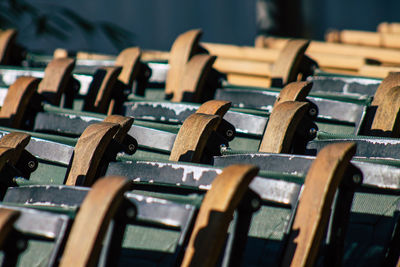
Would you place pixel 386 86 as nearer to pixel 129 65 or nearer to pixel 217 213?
pixel 217 213

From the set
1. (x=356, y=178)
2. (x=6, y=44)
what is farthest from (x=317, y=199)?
(x=6, y=44)

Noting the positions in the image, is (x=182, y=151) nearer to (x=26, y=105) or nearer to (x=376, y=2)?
(x=26, y=105)

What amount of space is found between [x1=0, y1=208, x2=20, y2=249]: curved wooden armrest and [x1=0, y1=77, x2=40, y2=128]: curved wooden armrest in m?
0.49

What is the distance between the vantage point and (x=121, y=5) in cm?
363

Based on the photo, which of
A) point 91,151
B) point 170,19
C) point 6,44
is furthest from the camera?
point 170,19

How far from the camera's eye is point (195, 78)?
1.07m

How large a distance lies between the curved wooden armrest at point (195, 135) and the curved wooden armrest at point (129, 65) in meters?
0.45

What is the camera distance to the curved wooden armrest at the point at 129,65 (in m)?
1.20

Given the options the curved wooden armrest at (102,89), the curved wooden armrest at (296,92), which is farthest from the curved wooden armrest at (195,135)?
the curved wooden armrest at (102,89)

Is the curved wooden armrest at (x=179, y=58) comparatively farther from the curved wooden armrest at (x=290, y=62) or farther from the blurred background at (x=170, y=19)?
the blurred background at (x=170, y=19)

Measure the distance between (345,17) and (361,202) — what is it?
3.91 metres

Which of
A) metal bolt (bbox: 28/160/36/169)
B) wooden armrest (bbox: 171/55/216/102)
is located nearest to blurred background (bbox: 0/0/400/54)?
wooden armrest (bbox: 171/55/216/102)

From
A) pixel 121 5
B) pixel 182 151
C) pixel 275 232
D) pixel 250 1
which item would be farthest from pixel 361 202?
pixel 250 1

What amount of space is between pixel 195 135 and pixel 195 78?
35cm
